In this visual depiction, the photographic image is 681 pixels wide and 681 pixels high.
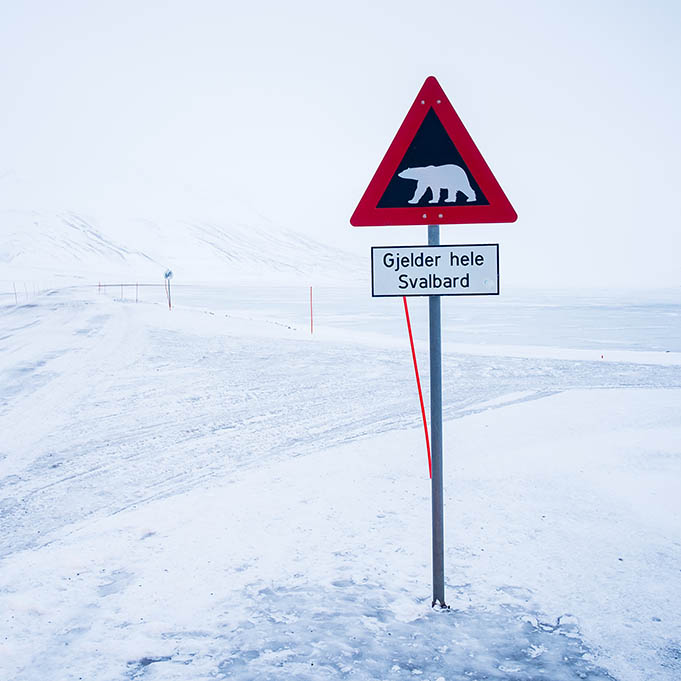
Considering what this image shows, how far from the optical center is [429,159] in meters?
3.00

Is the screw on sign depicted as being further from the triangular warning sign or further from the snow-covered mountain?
the snow-covered mountain

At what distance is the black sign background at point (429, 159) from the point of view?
2986 mm

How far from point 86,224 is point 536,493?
15562 centimetres

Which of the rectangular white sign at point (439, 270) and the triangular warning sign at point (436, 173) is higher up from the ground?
the triangular warning sign at point (436, 173)

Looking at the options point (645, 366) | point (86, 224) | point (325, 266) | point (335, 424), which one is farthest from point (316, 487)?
A: point (325, 266)

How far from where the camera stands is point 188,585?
3.42 m

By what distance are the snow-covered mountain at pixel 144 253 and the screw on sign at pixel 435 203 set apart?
290 feet

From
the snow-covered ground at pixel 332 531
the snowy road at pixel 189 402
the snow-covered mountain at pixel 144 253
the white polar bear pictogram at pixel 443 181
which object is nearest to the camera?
the snow-covered ground at pixel 332 531

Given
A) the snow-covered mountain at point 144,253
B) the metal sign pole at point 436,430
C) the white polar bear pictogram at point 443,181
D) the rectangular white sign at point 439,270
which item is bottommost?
the metal sign pole at point 436,430

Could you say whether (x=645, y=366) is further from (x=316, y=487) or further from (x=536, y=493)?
(x=316, y=487)

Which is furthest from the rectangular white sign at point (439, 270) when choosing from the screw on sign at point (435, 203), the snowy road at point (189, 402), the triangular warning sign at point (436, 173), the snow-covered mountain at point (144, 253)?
the snow-covered mountain at point (144, 253)

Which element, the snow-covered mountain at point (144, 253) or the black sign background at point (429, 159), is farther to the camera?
the snow-covered mountain at point (144, 253)

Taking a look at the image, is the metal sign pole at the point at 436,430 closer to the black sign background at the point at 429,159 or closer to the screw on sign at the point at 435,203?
the screw on sign at the point at 435,203

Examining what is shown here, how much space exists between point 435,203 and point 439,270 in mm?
322
